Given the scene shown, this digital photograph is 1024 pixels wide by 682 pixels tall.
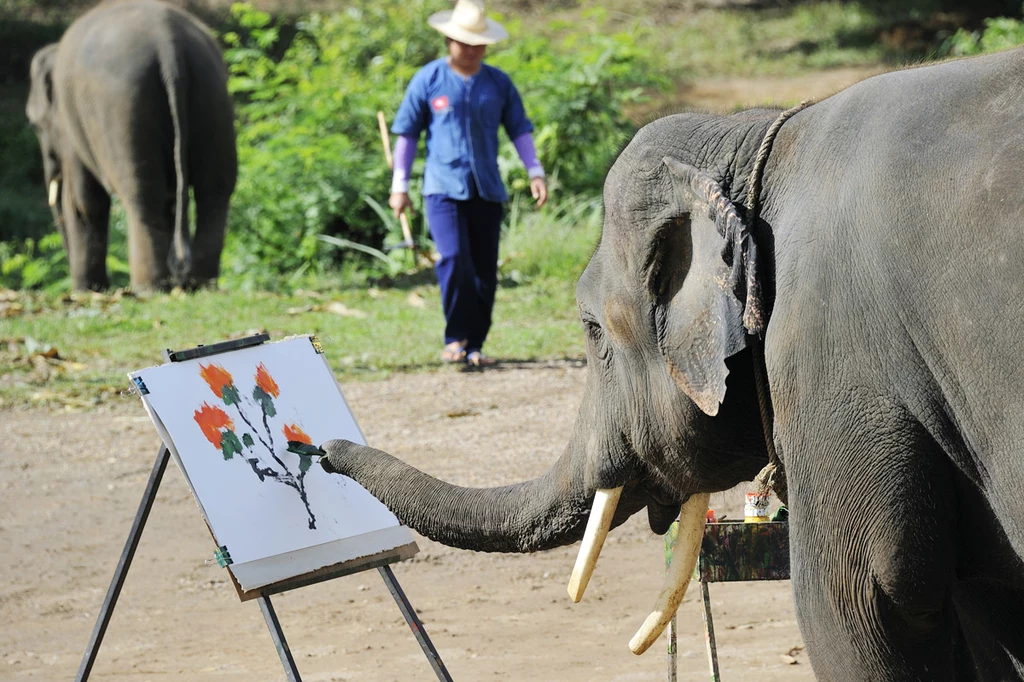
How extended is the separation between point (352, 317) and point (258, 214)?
3246 mm

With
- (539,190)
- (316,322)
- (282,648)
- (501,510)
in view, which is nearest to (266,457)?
(282,648)

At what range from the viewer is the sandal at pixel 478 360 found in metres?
8.54

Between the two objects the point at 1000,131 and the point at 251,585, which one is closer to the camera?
the point at 1000,131

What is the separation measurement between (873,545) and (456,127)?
6345 millimetres

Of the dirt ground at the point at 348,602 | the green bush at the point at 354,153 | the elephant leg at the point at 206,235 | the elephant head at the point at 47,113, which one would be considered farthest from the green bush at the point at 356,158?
the dirt ground at the point at 348,602

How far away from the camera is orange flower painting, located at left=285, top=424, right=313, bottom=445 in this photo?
407 cm

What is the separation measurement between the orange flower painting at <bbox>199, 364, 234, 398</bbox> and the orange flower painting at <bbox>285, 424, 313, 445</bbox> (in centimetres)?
22

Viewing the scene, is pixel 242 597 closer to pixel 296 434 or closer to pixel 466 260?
pixel 296 434

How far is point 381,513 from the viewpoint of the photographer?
13.3 ft

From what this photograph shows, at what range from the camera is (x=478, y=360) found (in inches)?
337

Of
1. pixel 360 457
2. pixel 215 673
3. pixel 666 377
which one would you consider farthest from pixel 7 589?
pixel 666 377

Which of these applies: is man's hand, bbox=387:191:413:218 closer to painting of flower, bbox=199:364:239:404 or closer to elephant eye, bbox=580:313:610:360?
painting of flower, bbox=199:364:239:404

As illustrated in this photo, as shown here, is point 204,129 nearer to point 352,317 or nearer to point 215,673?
point 352,317

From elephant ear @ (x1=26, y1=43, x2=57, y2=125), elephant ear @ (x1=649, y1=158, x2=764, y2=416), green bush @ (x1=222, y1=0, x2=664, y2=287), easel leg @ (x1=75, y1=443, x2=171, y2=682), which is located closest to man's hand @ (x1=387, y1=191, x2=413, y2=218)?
green bush @ (x1=222, y1=0, x2=664, y2=287)
